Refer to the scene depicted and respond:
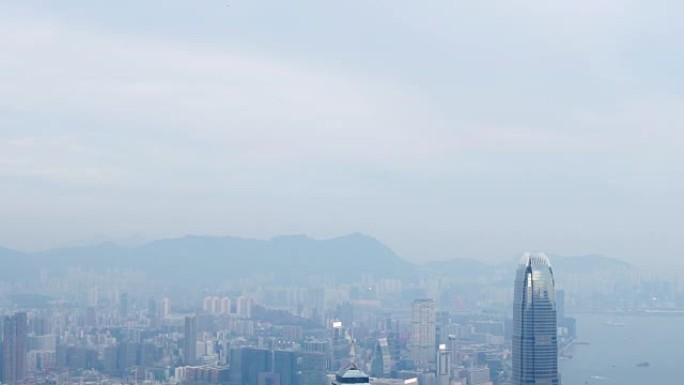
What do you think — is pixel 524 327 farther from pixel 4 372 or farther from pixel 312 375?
pixel 4 372

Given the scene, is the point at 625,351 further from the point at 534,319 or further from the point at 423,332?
the point at 423,332

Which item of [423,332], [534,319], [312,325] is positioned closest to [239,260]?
[312,325]

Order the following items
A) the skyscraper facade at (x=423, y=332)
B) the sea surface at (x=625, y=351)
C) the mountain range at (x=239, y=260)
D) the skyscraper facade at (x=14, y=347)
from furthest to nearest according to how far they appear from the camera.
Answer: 1. the mountain range at (x=239, y=260)
2. the skyscraper facade at (x=423, y=332)
3. the skyscraper facade at (x=14, y=347)
4. the sea surface at (x=625, y=351)

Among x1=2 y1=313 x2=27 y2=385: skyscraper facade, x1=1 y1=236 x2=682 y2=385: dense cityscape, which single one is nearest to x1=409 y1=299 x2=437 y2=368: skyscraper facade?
x1=1 y1=236 x2=682 y2=385: dense cityscape

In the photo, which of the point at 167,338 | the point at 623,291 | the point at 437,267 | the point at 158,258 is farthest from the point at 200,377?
the point at 623,291

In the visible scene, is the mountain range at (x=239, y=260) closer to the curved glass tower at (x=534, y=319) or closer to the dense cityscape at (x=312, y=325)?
the dense cityscape at (x=312, y=325)

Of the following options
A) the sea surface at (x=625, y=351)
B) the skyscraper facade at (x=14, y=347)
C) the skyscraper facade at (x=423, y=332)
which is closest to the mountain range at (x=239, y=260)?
the skyscraper facade at (x=423, y=332)
